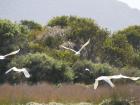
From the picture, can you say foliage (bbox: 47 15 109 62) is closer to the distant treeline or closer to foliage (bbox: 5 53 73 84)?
the distant treeline

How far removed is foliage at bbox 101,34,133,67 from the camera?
976 inches

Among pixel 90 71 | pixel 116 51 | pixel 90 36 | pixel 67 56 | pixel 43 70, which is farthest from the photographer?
pixel 90 36

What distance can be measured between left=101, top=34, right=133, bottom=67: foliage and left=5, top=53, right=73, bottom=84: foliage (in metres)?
7.65

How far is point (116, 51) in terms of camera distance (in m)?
24.7

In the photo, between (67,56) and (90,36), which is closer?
(67,56)

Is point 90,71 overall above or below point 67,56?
below

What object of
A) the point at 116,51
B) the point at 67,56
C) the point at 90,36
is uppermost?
the point at 90,36

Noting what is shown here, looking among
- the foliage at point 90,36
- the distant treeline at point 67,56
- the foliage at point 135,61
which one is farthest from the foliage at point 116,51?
the foliage at point 90,36

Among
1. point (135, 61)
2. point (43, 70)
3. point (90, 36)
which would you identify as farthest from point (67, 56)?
point (135, 61)

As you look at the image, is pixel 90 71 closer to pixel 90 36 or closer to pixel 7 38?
pixel 90 36

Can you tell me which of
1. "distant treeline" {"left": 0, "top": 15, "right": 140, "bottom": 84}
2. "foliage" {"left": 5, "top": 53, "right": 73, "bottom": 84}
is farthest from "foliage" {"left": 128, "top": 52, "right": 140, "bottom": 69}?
"foliage" {"left": 5, "top": 53, "right": 73, "bottom": 84}

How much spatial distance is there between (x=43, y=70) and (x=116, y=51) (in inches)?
404

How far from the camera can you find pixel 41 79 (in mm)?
17891

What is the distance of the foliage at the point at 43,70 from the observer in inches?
708
